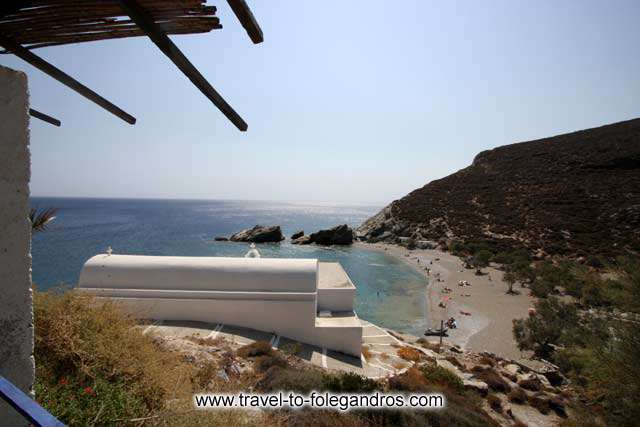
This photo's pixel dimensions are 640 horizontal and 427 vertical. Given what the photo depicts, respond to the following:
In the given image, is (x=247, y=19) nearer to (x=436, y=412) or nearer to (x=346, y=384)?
(x=346, y=384)

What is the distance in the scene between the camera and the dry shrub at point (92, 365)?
3557 mm

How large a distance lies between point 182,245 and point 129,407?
2228 inches

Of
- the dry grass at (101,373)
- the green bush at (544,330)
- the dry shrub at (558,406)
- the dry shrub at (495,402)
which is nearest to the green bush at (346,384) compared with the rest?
the dry grass at (101,373)

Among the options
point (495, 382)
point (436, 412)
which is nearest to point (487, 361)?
point (495, 382)

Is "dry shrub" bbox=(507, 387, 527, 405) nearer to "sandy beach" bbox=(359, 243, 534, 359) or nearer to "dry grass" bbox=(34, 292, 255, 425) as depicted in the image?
"sandy beach" bbox=(359, 243, 534, 359)

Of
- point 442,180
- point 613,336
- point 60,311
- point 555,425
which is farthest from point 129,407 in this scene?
point 442,180

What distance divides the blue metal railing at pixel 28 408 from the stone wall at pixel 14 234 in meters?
1.26

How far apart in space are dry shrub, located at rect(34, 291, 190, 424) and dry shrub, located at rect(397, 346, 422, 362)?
8.86 m

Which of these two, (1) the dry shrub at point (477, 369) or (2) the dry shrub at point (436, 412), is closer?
(2) the dry shrub at point (436, 412)

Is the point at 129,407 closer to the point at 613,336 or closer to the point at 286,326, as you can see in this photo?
the point at 286,326

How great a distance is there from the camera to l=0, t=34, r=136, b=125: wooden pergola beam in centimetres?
199

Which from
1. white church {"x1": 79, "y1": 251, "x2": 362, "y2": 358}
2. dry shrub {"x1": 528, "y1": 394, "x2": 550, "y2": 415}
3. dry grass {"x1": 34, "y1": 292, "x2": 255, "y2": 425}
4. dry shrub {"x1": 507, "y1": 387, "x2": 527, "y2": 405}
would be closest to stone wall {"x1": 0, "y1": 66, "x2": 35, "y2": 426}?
dry grass {"x1": 34, "y1": 292, "x2": 255, "y2": 425}

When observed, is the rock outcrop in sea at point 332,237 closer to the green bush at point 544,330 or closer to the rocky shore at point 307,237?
the rocky shore at point 307,237

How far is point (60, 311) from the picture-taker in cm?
495
